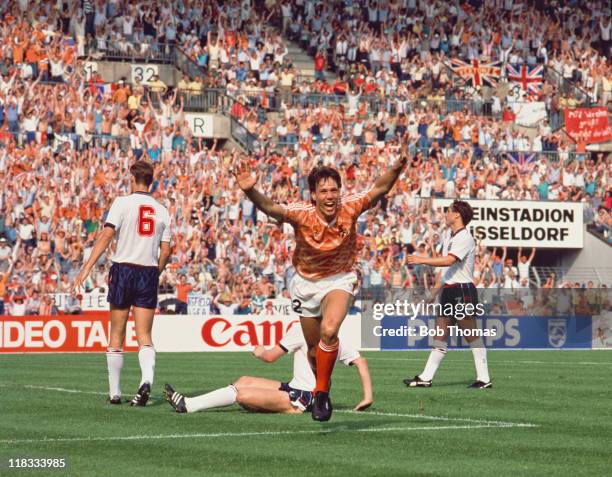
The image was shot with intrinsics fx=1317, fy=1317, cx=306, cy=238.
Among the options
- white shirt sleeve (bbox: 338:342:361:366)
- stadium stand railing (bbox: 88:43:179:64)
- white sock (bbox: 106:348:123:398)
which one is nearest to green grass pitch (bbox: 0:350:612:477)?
white sock (bbox: 106:348:123:398)

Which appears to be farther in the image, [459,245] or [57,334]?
[57,334]

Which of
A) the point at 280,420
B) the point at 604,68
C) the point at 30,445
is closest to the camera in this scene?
the point at 30,445

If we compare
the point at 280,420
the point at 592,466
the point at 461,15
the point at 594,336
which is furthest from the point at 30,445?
the point at 461,15

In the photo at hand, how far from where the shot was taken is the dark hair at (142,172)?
12.9m

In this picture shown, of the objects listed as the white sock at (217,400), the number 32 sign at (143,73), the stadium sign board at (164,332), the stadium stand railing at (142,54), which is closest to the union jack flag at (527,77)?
the stadium stand railing at (142,54)

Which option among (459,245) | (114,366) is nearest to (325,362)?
(114,366)

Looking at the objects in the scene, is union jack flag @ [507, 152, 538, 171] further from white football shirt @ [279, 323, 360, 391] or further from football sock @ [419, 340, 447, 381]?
white football shirt @ [279, 323, 360, 391]

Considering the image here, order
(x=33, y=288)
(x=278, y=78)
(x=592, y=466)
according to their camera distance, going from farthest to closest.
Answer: (x=278, y=78), (x=33, y=288), (x=592, y=466)

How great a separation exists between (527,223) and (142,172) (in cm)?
2735

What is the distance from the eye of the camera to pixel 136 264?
13.0m

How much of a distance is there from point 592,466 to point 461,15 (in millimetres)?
41459

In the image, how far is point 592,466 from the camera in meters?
8.54

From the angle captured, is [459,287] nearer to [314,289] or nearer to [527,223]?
[314,289]

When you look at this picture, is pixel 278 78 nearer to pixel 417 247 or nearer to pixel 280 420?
pixel 417 247
